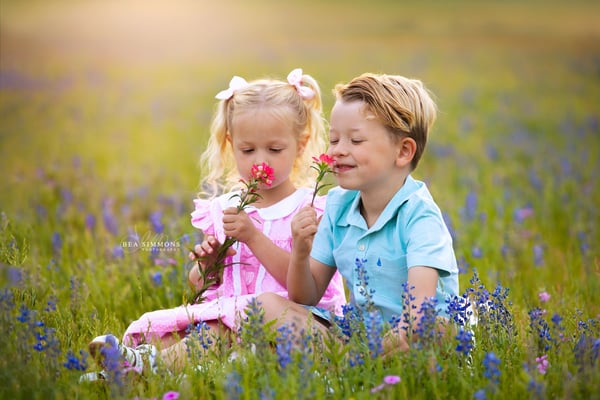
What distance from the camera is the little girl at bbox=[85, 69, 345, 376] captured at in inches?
139

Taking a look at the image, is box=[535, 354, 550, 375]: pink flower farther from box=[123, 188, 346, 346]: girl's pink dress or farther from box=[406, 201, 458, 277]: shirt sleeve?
box=[123, 188, 346, 346]: girl's pink dress

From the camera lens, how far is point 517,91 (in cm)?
1253

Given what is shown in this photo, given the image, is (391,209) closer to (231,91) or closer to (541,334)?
(541,334)

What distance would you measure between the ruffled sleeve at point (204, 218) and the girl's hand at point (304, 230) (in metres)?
0.86

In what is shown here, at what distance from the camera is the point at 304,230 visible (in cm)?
326

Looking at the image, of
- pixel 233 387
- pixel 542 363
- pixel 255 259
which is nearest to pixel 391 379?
pixel 233 387

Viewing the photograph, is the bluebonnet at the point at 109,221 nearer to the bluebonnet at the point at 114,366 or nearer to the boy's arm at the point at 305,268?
the boy's arm at the point at 305,268

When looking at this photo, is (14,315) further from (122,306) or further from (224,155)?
(224,155)

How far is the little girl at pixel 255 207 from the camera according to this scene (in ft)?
11.6

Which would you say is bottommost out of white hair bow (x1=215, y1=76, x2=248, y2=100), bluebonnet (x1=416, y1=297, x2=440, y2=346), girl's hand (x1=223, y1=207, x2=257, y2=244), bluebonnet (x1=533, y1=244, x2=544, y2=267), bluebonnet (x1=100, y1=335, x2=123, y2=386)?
bluebonnet (x1=533, y1=244, x2=544, y2=267)

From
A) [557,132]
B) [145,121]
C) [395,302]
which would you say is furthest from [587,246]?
[145,121]

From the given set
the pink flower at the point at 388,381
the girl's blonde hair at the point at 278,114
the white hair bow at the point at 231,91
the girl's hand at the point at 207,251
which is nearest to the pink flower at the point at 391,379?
the pink flower at the point at 388,381

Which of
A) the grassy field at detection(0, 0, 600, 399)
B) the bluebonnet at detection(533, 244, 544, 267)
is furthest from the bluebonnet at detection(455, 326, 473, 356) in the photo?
the bluebonnet at detection(533, 244, 544, 267)

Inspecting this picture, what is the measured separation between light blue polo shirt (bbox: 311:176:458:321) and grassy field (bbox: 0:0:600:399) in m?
0.20
